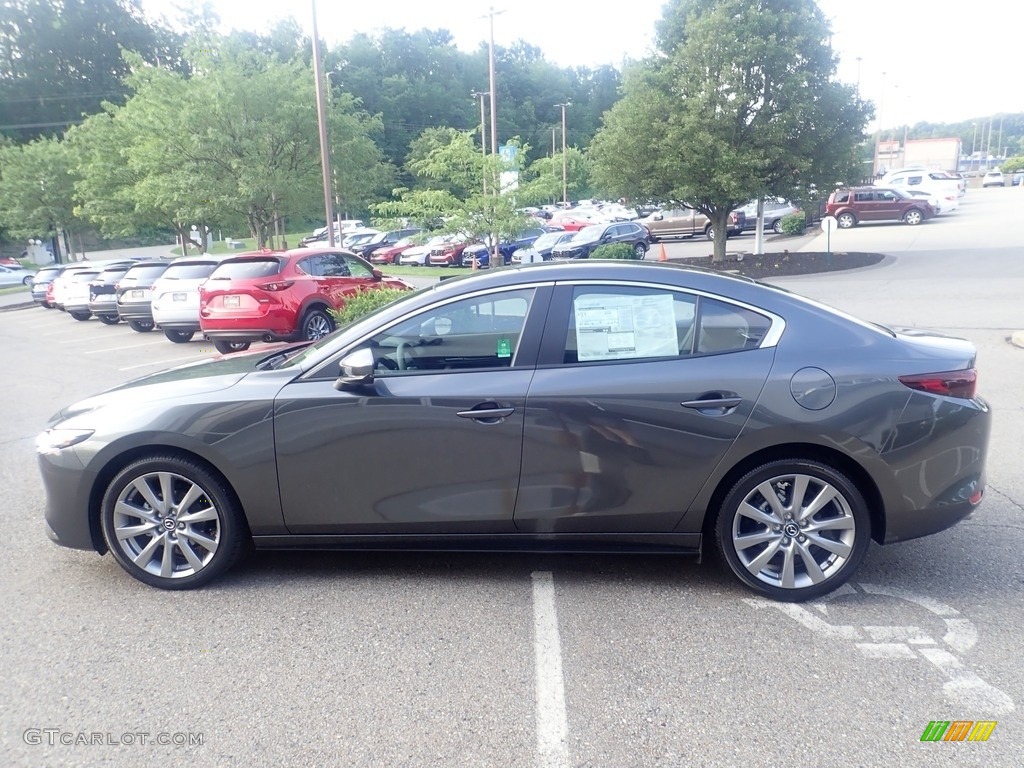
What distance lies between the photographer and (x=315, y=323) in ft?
42.1

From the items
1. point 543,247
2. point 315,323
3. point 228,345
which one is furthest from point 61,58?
point 315,323

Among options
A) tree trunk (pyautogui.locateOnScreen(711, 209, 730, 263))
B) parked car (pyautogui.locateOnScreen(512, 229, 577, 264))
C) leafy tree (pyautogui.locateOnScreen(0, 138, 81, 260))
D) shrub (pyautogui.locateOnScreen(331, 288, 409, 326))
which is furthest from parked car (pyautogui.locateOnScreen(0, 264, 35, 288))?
shrub (pyautogui.locateOnScreen(331, 288, 409, 326))

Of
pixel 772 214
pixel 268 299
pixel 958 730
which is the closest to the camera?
pixel 958 730

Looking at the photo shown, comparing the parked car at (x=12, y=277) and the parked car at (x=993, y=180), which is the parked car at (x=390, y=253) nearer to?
the parked car at (x=12, y=277)

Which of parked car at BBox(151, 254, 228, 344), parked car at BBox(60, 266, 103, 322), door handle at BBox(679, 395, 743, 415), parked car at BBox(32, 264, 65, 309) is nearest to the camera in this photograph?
door handle at BBox(679, 395, 743, 415)

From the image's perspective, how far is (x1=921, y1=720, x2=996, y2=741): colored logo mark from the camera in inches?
117

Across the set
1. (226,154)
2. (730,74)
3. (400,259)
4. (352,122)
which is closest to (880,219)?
(730,74)

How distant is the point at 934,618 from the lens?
3.86 m

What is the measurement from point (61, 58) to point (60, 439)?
74.2 meters

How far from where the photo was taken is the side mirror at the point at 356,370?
13.0 ft

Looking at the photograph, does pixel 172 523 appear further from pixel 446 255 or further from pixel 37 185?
pixel 37 185

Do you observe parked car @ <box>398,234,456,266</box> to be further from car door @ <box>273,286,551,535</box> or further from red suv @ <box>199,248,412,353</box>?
car door @ <box>273,286,551,535</box>

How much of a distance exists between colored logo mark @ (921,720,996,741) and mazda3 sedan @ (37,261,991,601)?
1.02 metres

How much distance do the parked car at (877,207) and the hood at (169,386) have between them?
36.8m
